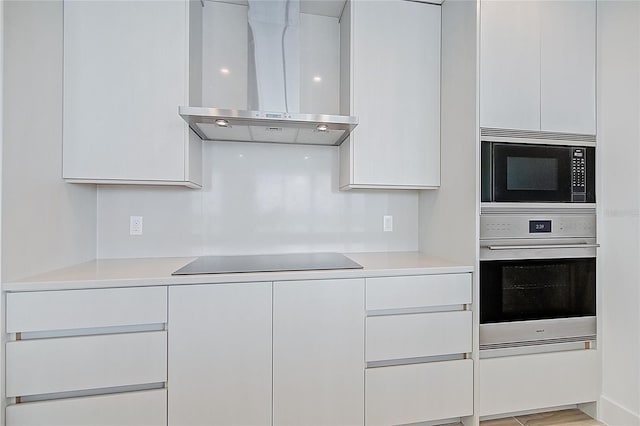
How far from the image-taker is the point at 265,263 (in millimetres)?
1799

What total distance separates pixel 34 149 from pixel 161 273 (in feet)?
2.52

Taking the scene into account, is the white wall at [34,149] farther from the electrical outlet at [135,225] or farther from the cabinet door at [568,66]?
the cabinet door at [568,66]

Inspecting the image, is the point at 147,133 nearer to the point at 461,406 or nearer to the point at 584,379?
the point at 461,406

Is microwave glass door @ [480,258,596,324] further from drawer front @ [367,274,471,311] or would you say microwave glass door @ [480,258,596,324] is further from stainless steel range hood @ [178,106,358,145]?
stainless steel range hood @ [178,106,358,145]

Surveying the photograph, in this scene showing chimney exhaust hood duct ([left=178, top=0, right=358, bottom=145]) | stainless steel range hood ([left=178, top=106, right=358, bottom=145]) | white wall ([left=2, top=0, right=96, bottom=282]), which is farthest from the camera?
chimney exhaust hood duct ([left=178, top=0, right=358, bottom=145])

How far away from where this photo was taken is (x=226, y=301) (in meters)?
1.51

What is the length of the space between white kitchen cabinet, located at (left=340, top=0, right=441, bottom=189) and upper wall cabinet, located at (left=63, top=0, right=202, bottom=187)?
0.90m

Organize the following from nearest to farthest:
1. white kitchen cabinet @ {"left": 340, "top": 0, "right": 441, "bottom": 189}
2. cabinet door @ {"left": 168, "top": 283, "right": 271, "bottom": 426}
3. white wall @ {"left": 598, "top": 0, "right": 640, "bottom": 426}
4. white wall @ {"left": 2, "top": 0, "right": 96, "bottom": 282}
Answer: white wall @ {"left": 2, "top": 0, "right": 96, "bottom": 282} < cabinet door @ {"left": 168, "top": 283, "right": 271, "bottom": 426} < white wall @ {"left": 598, "top": 0, "right": 640, "bottom": 426} < white kitchen cabinet @ {"left": 340, "top": 0, "right": 441, "bottom": 189}

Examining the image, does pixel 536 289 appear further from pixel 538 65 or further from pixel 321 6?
pixel 321 6

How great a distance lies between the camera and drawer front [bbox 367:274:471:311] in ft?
5.41

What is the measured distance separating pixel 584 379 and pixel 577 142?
1315 millimetres

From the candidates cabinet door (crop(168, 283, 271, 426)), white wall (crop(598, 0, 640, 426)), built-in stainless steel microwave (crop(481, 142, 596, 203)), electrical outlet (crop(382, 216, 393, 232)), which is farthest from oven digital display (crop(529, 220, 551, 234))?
cabinet door (crop(168, 283, 271, 426))

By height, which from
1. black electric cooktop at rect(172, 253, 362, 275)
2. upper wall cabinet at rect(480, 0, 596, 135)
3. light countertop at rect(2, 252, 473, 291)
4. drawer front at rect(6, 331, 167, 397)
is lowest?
drawer front at rect(6, 331, 167, 397)

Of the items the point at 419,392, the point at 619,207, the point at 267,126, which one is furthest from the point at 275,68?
the point at 619,207
